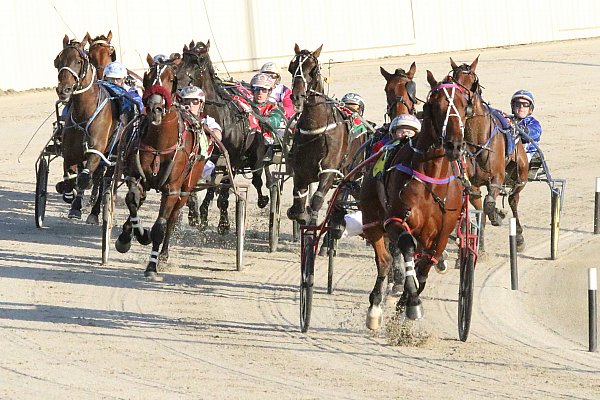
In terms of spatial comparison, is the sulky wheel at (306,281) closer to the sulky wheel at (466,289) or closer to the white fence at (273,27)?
the sulky wheel at (466,289)

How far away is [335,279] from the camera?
46.2 ft

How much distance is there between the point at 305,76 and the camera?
1465 cm

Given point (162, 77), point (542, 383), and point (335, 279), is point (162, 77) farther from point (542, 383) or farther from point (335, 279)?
point (542, 383)

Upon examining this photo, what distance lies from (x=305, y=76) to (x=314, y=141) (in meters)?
0.70

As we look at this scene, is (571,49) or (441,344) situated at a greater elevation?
(571,49)

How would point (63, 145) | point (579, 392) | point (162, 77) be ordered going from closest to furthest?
point (579, 392) → point (162, 77) → point (63, 145)

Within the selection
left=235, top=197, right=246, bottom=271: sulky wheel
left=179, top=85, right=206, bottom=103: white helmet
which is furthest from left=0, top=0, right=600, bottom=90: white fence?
left=235, top=197, right=246, bottom=271: sulky wheel

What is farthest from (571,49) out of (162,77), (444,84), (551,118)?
(444,84)

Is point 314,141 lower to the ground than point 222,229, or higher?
higher

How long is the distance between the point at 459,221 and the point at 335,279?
3517 mm

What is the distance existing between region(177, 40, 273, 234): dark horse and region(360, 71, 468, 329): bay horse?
5.76m

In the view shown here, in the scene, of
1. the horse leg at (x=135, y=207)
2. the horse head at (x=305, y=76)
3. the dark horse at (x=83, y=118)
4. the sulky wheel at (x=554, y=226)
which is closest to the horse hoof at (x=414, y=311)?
the horse leg at (x=135, y=207)

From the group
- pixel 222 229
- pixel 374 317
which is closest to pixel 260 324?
pixel 374 317

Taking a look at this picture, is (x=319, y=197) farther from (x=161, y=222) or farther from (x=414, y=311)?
(x=414, y=311)
